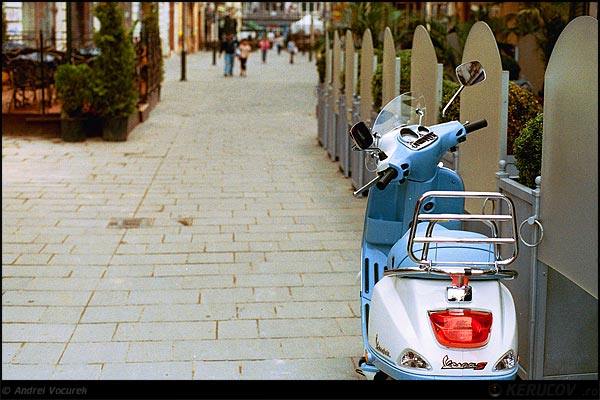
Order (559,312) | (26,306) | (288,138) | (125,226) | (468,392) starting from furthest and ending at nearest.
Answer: (288,138)
(125,226)
(26,306)
(559,312)
(468,392)

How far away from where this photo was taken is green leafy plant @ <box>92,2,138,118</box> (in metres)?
13.3

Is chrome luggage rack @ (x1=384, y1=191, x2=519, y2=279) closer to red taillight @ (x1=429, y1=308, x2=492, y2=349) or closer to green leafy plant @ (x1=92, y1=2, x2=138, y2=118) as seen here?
red taillight @ (x1=429, y1=308, x2=492, y2=349)

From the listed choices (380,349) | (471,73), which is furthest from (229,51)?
(380,349)

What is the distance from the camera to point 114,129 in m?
13.6

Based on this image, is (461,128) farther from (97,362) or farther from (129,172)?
(129,172)

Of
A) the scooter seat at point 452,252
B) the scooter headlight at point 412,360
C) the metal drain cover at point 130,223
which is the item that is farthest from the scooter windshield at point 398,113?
the metal drain cover at point 130,223

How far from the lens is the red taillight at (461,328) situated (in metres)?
3.11

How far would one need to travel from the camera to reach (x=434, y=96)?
6.31 meters

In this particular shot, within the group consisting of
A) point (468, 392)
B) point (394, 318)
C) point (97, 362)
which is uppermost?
point (394, 318)

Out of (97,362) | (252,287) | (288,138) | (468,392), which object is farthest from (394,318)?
(288,138)

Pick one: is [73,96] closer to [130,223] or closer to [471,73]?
[130,223]

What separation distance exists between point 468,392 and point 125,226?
5363 millimetres

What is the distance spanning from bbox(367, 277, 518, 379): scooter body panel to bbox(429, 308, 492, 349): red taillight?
0.7 inches

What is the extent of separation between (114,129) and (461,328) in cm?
1110
